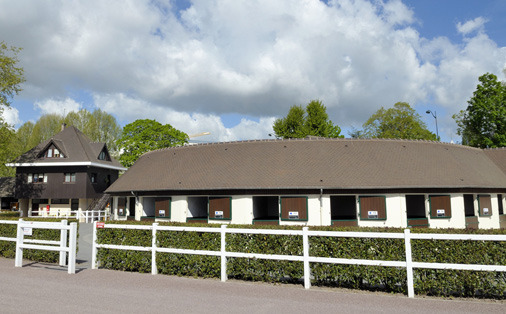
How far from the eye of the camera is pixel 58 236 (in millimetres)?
12680

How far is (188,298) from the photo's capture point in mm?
8438

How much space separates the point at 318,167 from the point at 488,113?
99.9 ft

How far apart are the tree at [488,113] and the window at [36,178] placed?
168ft

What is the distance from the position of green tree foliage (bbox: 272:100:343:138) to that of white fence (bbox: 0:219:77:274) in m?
53.2

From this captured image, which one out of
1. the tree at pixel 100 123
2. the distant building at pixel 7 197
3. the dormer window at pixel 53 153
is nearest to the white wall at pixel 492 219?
the dormer window at pixel 53 153

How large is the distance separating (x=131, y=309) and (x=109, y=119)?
6491cm

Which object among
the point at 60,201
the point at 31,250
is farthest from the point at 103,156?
the point at 31,250

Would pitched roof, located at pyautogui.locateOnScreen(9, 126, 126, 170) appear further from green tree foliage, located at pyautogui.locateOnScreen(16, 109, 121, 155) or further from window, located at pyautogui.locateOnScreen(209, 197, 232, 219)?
window, located at pyautogui.locateOnScreen(209, 197, 232, 219)

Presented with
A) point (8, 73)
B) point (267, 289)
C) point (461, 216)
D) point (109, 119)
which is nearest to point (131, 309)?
point (267, 289)

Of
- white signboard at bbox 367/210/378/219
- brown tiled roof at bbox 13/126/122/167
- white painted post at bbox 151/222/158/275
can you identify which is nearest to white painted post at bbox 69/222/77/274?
white painted post at bbox 151/222/158/275

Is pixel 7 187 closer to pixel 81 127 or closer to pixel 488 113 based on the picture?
pixel 81 127

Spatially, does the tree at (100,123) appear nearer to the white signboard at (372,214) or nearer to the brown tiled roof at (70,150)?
the brown tiled roof at (70,150)

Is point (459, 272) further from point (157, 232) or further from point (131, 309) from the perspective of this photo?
point (157, 232)

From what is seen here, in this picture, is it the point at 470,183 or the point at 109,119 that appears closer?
the point at 470,183
